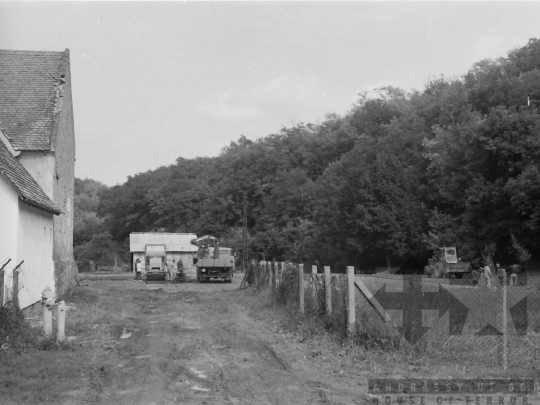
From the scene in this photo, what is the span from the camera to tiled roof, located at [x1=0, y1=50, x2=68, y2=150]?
21.7 m

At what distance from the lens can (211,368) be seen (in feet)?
35.3

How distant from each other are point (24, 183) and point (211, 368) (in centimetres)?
977

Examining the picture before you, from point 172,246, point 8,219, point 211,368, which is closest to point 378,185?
point 172,246

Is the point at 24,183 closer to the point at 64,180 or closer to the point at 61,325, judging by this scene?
the point at 61,325

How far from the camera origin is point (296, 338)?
13.5 m

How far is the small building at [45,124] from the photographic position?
2142cm

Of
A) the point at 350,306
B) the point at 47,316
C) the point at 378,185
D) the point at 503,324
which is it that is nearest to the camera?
the point at 503,324

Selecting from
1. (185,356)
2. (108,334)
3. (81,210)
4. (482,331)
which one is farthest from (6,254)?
(81,210)

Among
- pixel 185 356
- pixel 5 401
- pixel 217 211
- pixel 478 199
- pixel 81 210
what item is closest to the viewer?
pixel 5 401

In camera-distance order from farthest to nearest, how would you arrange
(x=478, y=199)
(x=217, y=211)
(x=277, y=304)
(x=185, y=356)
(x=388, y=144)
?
(x=217, y=211), (x=388, y=144), (x=478, y=199), (x=277, y=304), (x=185, y=356)

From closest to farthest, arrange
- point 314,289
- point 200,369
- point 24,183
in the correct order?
point 200,369 → point 314,289 → point 24,183

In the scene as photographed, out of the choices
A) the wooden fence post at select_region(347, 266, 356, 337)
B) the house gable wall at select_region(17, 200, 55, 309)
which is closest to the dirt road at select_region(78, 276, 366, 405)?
the wooden fence post at select_region(347, 266, 356, 337)

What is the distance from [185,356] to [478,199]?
110ft

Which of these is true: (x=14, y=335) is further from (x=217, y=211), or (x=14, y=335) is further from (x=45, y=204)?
(x=217, y=211)
